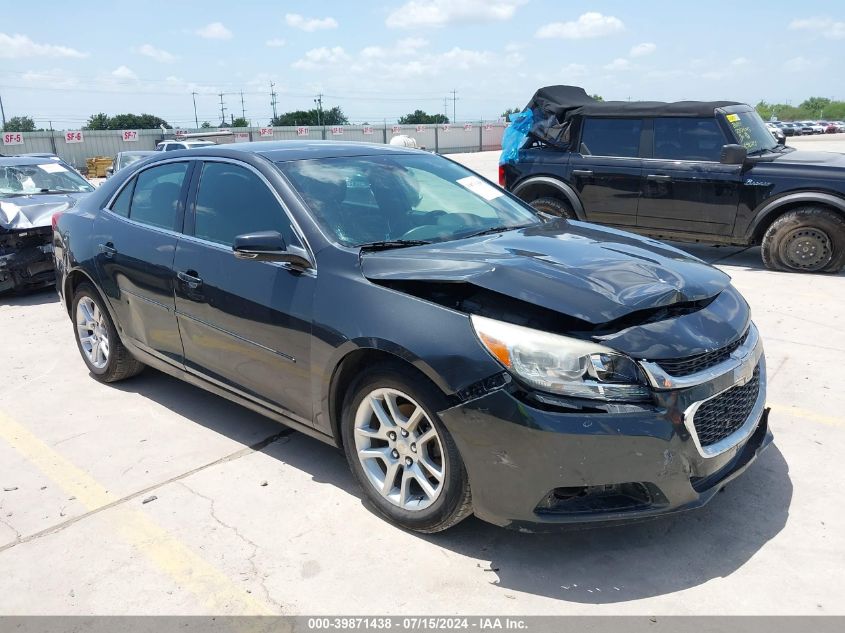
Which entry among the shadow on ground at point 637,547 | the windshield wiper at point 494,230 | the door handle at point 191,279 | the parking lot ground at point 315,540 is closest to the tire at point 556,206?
the parking lot ground at point 315,540

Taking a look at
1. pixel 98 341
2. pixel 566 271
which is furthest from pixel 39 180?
pixel 566 271

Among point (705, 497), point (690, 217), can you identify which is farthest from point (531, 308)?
point (690, 217)

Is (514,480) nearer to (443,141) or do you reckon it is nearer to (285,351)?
(285,351)

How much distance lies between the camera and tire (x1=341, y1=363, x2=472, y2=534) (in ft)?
9.12

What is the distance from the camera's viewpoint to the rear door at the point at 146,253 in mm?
4105

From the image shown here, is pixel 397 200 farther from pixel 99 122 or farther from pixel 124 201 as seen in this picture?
pixel 99 122

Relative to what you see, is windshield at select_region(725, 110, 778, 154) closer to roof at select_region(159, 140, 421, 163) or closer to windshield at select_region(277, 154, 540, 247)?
windshield at select_region(277, 154, 540, 247)

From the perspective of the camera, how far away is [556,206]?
30.3 feet

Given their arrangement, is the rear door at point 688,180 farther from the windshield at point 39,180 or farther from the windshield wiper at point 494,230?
the windshield at point 39,180

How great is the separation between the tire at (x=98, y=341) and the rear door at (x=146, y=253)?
0.26 metres

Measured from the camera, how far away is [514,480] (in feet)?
8.52

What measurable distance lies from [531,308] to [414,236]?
3.41ft

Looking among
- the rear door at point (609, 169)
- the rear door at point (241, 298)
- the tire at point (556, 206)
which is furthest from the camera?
the tire at point (556, 206)

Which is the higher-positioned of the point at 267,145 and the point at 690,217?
the point at 267,145
